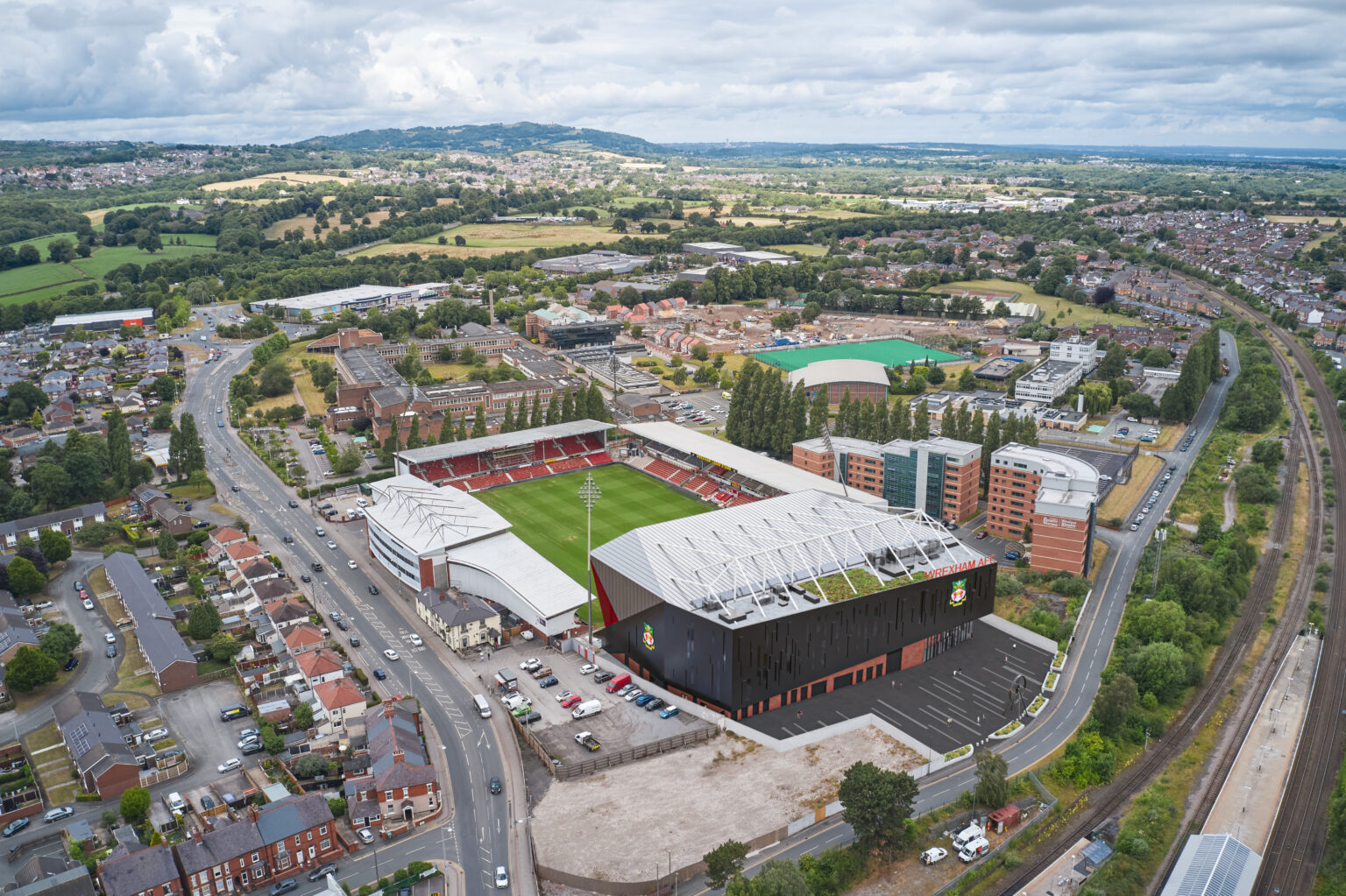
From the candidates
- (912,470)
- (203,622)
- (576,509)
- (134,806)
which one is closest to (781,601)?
(912,470)

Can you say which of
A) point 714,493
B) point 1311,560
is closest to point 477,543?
point 714,493

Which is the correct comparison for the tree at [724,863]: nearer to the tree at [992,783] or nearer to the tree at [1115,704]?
the tree at [992,783]

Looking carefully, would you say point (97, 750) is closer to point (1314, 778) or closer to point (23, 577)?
point (23, 577)

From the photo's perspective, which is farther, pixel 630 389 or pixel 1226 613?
pixel 630 389

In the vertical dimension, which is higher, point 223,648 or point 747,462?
point 747,462

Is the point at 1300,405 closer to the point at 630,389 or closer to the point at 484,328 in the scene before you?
the point at 630,389

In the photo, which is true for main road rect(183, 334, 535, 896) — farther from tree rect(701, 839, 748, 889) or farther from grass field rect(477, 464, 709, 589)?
grass field rect(477, 464, 709, 589)
